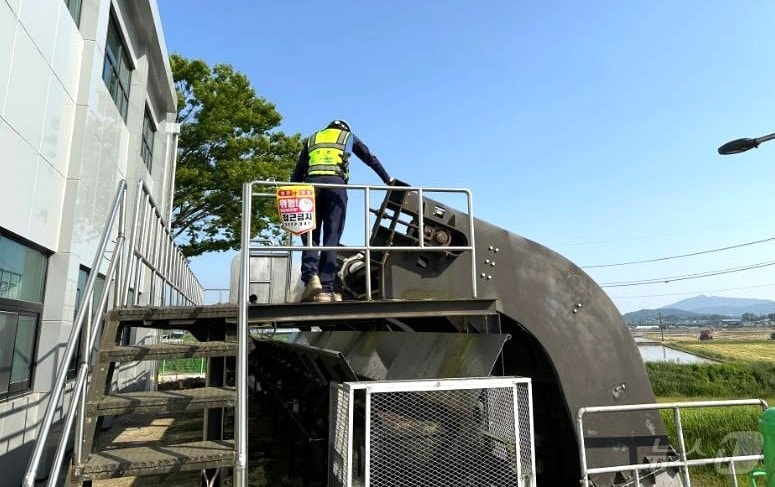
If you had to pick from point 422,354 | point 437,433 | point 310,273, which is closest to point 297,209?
point 310,273

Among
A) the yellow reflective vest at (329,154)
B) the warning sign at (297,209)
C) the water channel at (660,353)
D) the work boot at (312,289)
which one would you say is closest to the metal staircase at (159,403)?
the work boot at (312,289)

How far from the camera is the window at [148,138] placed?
49.1 feet

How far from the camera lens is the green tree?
20531 mm

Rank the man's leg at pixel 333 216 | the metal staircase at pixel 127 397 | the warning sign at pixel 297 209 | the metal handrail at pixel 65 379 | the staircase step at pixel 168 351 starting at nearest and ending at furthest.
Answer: the metal handrail at pixel 65 379 → the metal staircase at pixel 127 397 → the staircase step at pixel 168 351 → the warning sign at pixel 297 209 → the man's leg at pixel 333 216

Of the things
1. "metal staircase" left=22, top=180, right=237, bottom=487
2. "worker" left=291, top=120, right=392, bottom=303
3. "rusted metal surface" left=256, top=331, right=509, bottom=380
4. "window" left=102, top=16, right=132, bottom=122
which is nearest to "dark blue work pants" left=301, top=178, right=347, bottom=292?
"worker" left=291, top=120, right=392, bottom=303

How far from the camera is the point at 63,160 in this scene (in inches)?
290

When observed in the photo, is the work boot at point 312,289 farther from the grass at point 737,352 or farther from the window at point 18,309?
the grass at point 737,352

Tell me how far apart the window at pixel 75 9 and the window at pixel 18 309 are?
12.3ft

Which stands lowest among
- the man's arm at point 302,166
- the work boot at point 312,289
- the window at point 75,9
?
the work boot at point 312,289

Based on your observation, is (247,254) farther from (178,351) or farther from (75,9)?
(75,9)

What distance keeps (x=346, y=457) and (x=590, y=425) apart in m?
2.41

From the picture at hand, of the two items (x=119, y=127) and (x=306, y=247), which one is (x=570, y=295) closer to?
(x=306, y=247)

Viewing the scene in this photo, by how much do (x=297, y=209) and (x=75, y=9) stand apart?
6073 millimetres

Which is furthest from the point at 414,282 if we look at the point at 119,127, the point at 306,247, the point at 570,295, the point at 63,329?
the point at 119,127
